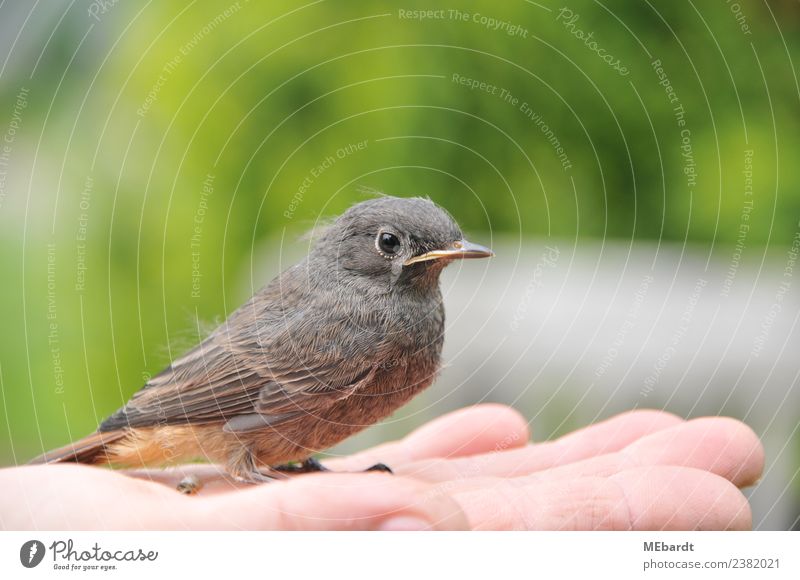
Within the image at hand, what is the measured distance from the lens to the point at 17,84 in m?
2.41

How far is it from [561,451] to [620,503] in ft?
1.65

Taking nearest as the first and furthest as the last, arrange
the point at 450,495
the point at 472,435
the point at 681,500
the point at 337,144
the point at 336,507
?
1. the point at 336,507
2. the point at 450,495
3. the point at 681,500
4. the point at 472,435
5. the point at 337,144

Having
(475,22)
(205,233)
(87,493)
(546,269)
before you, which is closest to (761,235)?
(546,269)

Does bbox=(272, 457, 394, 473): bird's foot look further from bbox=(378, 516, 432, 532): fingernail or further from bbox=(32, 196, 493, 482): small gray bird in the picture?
bbox=(378, 516, 432, 532): fingernail

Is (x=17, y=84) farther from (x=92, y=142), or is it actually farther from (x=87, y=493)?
(x=87, y=493)

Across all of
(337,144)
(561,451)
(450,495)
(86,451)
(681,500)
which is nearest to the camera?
(450,495)

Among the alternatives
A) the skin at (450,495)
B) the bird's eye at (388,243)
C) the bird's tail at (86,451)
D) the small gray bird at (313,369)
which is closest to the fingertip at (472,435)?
the skin at (450,495)

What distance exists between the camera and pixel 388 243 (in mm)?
2002

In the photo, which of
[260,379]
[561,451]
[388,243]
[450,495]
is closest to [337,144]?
[388,243]

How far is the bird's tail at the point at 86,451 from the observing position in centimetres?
207

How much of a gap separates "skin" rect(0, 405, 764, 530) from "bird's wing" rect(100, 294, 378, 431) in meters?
0.17

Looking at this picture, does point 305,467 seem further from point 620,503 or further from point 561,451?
point 620,503

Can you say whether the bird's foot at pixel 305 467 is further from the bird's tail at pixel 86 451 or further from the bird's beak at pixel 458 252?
the bird's beak at pixel 458 252

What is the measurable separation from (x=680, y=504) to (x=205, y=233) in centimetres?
191
